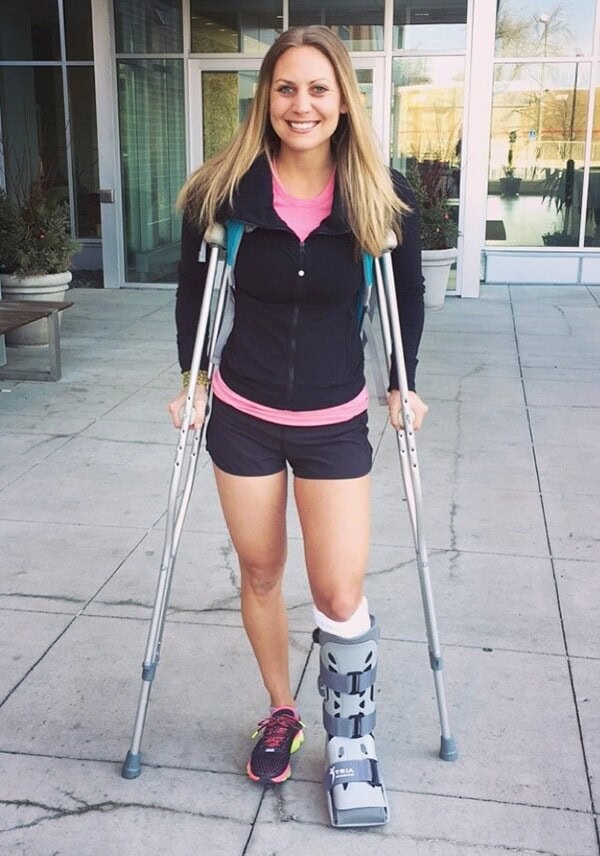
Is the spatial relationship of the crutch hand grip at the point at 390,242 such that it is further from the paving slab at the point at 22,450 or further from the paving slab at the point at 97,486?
the paving slab at the point at 22,450

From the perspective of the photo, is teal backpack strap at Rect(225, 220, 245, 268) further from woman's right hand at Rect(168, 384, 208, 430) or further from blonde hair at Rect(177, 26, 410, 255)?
woman's right hand at Rect(168, 384, 208, 430)

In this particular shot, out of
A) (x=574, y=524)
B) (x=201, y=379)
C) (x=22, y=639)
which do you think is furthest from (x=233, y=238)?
(x=574, y=524)

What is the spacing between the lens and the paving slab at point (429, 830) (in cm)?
283

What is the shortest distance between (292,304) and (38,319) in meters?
6.43

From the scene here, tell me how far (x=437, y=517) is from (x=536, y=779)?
8.06 feet

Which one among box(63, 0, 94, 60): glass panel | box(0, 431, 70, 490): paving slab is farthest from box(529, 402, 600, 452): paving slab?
box(63, 0, 94, 60): glass panel

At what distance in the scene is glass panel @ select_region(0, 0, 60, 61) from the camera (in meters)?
15.5

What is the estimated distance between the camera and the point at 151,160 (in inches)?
551

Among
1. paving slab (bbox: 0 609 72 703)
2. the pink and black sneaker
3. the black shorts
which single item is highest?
the black shorts

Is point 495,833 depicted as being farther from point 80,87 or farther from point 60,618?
point 80,87

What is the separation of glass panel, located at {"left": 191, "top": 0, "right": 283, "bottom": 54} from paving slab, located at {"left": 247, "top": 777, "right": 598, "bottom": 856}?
12255 mm

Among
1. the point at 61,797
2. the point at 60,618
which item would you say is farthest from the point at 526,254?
the point at 61,797

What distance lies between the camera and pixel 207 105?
13.9 meters

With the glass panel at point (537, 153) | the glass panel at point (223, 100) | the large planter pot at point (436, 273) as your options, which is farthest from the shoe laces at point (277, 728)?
the glass panel at point (537, 153)
